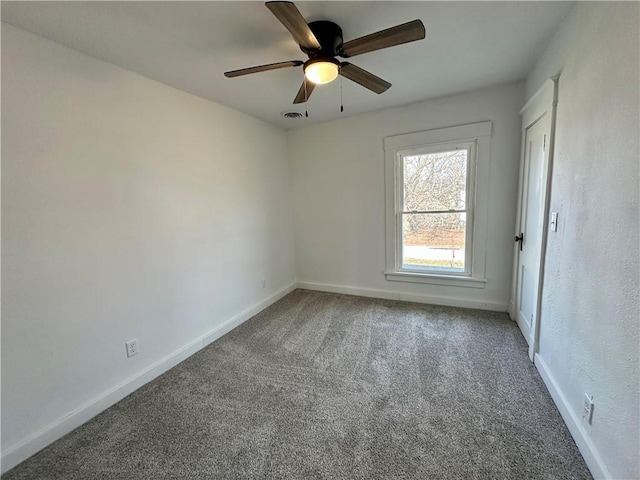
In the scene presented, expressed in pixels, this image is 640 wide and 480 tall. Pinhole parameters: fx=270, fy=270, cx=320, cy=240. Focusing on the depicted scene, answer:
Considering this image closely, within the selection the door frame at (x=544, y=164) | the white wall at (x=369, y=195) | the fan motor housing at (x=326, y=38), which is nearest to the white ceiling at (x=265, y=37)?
the fan motor housing at (x=326, y=38)

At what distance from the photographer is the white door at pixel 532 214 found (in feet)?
6.72

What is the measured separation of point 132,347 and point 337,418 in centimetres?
165

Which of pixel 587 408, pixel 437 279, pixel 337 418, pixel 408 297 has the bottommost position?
pixel 337 418

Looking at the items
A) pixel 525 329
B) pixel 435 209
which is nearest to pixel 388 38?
pixel 435 209

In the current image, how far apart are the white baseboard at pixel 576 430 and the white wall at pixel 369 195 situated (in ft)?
4.43

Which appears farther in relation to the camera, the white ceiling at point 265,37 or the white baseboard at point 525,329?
the white baseboard at point 525,329

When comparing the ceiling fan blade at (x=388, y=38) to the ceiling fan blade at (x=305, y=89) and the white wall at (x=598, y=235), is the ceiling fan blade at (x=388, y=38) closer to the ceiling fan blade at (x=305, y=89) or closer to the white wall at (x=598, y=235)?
the ceiling fan blade at (x=305, y=89)

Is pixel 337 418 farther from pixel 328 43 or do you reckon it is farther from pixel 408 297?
pixel 328 43

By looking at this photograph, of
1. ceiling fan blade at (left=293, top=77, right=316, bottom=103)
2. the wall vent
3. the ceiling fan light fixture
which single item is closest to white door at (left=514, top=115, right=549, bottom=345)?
the ceiling fan light fixture

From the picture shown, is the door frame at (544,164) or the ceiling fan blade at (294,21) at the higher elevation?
the ceiling fan blade at (294,21)

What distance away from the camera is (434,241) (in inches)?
135

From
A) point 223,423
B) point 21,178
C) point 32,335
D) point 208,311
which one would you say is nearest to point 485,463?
point 223,423

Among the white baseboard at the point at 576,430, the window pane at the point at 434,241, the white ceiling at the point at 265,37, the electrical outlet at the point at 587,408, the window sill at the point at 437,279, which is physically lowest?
the white baseboard at the point at 576,430

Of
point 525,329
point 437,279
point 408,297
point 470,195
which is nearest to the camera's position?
point 525,329
